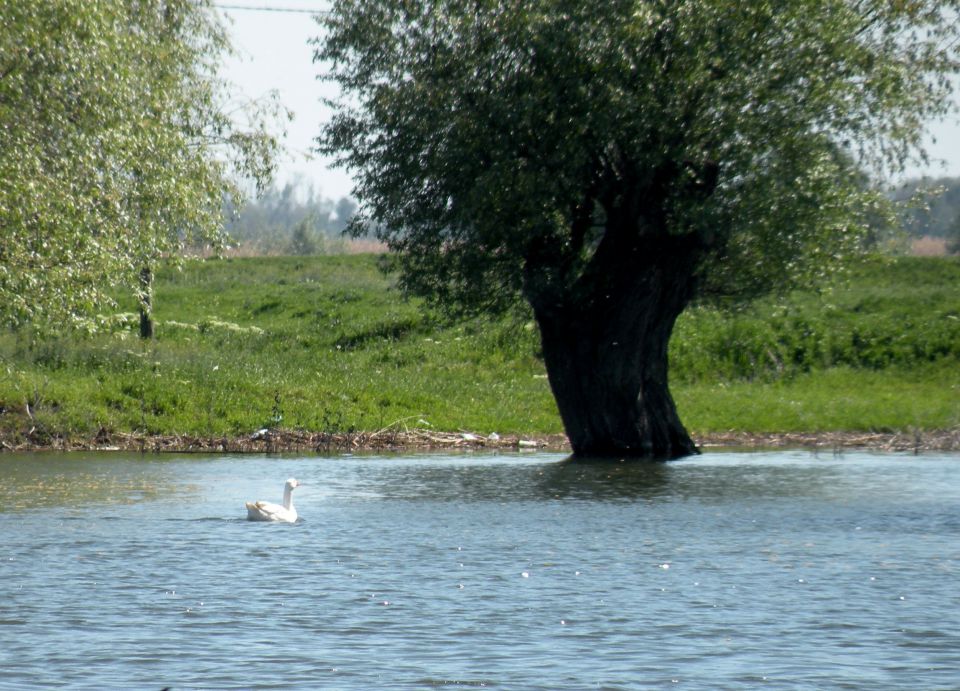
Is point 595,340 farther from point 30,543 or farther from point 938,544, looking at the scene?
point 30,543

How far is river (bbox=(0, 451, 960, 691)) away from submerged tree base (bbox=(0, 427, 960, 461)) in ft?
21.7

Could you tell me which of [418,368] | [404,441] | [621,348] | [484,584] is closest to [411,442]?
[404,441]

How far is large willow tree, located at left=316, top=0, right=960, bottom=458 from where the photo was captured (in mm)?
27203

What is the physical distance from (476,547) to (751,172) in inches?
498

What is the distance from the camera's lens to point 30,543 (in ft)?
57.9

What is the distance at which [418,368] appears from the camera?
44.2 metres

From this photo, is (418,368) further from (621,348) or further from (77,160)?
(77,160)

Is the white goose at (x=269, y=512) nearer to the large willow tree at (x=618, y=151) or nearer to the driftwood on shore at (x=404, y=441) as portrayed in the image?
the large willow tree at (x=618, y=151)

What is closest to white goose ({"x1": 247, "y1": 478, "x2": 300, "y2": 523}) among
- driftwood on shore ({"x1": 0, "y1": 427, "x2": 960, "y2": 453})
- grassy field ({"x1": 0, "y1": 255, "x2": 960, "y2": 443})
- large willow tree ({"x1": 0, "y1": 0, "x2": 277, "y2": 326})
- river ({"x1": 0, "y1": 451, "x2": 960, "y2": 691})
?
river ({"x1": 0, "y1": 451, "x2": 960, "y2": 691})

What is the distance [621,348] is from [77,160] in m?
11.3

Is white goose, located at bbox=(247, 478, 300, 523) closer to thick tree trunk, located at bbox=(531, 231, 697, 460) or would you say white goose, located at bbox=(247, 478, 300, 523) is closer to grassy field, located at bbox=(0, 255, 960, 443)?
thick tree trunk, located at bbox=(531, 231, 697, 460)

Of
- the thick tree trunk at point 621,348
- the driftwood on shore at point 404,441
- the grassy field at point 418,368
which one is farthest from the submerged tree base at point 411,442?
the thick tree trunk at point 621,348

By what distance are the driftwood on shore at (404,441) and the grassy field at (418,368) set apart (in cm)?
40

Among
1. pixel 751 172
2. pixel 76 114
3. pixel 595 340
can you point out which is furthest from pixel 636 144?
pixel 76 114
